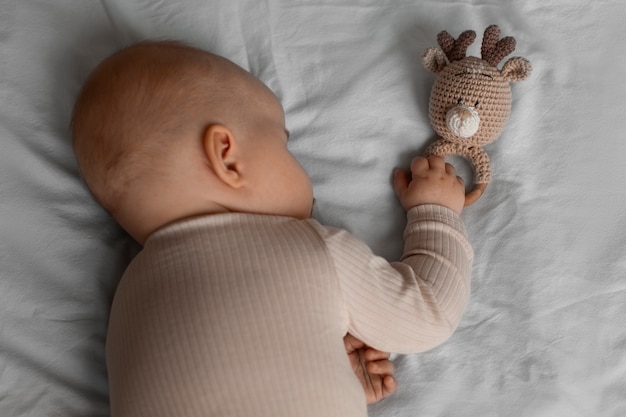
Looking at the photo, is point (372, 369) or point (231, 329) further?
point (372, 369)

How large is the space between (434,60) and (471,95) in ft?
0.35


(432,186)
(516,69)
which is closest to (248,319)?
(432,186)

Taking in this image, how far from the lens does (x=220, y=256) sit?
0.88m

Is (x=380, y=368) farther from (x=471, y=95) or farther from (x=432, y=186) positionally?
(x=471, y=95)

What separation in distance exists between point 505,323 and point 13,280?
2.45 ft

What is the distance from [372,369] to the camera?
3.40ft

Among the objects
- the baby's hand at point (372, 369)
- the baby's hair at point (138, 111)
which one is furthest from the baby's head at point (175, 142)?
the baby's hand at point (372, 369)

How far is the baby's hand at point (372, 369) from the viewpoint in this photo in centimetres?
103

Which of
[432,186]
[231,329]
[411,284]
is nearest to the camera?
[231,329]

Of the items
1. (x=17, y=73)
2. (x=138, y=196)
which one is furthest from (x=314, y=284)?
(x=17, y=73)

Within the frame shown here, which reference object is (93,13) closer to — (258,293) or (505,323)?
(258,293)

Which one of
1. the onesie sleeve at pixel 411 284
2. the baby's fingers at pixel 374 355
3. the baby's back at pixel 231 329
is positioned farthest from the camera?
the baby's fingers at pixel 374 355

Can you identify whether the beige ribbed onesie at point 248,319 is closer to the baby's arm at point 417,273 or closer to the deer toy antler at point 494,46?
the baby's arm at point 417,273

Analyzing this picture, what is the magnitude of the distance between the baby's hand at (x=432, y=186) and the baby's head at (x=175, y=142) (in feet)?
0.73
